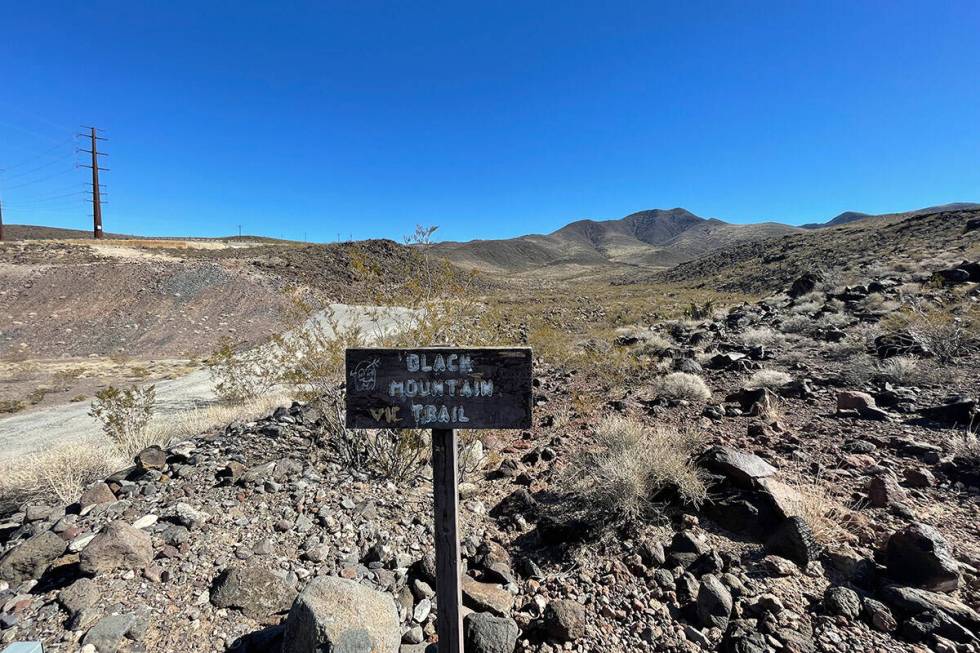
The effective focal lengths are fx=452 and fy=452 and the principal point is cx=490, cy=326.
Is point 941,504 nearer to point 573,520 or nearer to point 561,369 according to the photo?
point 573,520

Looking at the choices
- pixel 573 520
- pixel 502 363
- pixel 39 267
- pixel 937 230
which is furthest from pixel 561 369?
pixel 937 230

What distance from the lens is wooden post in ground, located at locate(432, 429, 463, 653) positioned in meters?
2.49

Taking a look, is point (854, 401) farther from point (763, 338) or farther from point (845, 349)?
point (763, 338)

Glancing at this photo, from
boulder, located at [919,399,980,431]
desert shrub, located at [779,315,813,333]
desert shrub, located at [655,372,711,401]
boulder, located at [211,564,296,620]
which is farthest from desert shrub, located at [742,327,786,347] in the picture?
boulder, located at [211,564,296,620]

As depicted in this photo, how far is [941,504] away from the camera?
4.17 metres

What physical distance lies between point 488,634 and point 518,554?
3.57 feet

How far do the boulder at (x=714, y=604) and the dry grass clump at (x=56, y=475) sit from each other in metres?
5.48

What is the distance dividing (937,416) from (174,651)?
8.70 m

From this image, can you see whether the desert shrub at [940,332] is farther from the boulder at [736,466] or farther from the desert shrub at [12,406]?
the desert shrub at [12,406]

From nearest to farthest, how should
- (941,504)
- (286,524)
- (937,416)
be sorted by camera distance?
(286,524)
(941,504)
(937,416)

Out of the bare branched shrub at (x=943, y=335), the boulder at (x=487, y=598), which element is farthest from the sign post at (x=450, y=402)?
the bare branched shrub at (x=943, y=335)

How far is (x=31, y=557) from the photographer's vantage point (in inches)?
122

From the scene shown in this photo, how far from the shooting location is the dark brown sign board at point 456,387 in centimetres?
249

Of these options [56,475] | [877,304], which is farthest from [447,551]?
[877,304]
